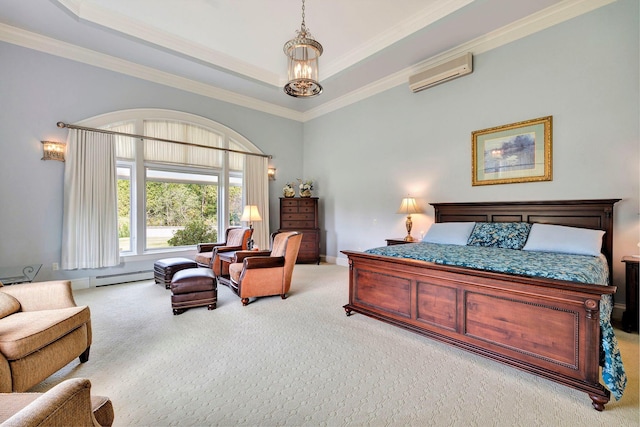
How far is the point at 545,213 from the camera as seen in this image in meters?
3.65

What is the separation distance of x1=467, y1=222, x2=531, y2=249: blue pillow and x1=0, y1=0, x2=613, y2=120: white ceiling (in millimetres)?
2664

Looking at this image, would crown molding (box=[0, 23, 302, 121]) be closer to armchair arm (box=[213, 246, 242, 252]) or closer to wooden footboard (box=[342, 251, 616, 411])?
armchair arm (box=[213, 246, 242, 252])

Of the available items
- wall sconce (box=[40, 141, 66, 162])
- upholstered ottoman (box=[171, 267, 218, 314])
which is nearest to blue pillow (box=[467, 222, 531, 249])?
upholstered ottoman (box=[171, 267, 218, 314])

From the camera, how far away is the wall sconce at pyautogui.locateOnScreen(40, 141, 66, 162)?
416 centimetres

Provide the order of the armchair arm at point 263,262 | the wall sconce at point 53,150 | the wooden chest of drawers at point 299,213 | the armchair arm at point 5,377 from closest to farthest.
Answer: the armchair arm at point 5,377
the armchair arm at point 263,262
the wall sconce at point 53,150
the wooden chest of drawers at point 299,213

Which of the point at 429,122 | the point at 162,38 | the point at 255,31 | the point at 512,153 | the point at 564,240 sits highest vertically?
the point at 255,31

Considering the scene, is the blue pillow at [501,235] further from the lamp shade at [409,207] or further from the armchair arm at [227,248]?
the armchair arm at [227,248]

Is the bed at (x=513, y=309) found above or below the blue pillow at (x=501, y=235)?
below

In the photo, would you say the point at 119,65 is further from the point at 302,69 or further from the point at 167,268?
the point at 302,69

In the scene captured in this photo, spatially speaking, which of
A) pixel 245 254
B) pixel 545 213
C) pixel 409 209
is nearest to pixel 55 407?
pixel 245 254

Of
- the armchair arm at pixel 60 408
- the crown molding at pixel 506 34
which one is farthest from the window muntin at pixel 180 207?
the armchair arm at pixel 60 408

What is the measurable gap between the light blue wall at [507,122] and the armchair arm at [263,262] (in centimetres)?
Answer: 253

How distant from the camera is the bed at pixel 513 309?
1.83m

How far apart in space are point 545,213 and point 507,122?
A: 4.57ft
